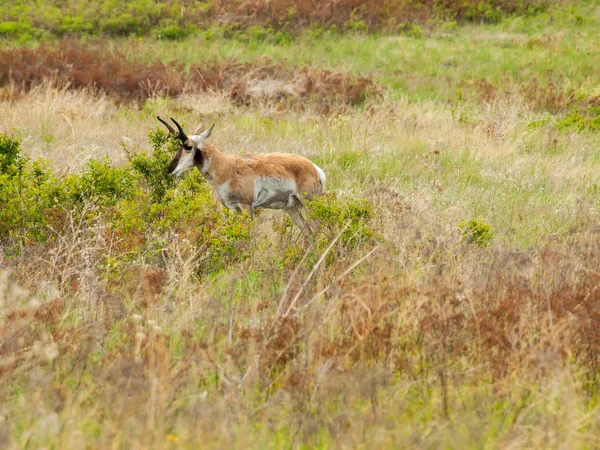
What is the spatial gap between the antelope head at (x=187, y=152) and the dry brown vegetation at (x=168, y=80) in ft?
30.3

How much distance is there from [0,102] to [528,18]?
19.6 m

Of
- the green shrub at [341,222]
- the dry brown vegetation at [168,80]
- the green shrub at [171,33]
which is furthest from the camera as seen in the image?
the green shrub at [171,33]

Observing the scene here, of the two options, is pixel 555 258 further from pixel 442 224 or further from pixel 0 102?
pixel 0 102

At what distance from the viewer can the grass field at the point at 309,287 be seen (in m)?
4.17

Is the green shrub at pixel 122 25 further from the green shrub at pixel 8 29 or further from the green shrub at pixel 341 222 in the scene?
the green shrub at pixel 341 222

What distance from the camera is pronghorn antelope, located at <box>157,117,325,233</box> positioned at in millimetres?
8477

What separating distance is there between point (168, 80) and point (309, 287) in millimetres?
13597

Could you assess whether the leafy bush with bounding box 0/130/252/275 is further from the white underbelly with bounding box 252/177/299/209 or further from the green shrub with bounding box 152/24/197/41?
the green shrub with bounding box 152/24/197/41

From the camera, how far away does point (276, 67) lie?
848 inches

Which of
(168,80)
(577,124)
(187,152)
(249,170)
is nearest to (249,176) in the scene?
(249,170)

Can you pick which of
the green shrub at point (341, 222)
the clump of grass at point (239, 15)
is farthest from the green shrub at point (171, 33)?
the green shrub at point (341, 222)

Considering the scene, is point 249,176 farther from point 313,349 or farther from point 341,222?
point 313,349

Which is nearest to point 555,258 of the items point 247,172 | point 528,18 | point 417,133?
point 247,172

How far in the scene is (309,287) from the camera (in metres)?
6.25
